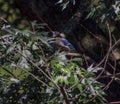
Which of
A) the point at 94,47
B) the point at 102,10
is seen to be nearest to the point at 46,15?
the point at 94,47

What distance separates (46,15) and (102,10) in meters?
0.43

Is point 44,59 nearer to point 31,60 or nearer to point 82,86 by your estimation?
point 31,60

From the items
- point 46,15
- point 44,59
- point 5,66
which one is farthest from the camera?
point 46,15

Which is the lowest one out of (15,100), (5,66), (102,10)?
(15,100)

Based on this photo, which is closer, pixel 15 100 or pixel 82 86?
pixel 82 86

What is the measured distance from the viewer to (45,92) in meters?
1.60

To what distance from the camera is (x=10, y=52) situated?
1.58m

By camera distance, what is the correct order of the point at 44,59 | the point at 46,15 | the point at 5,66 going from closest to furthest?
the point at 44,59 → the point at 5,66 → the point at 46,15

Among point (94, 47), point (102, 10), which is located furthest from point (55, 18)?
point (102, 10)

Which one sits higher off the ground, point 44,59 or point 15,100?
point 44,59

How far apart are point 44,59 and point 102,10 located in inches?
13.9

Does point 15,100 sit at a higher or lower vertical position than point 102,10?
lower

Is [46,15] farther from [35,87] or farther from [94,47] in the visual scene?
[35,87]

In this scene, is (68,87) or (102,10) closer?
(68,87)
